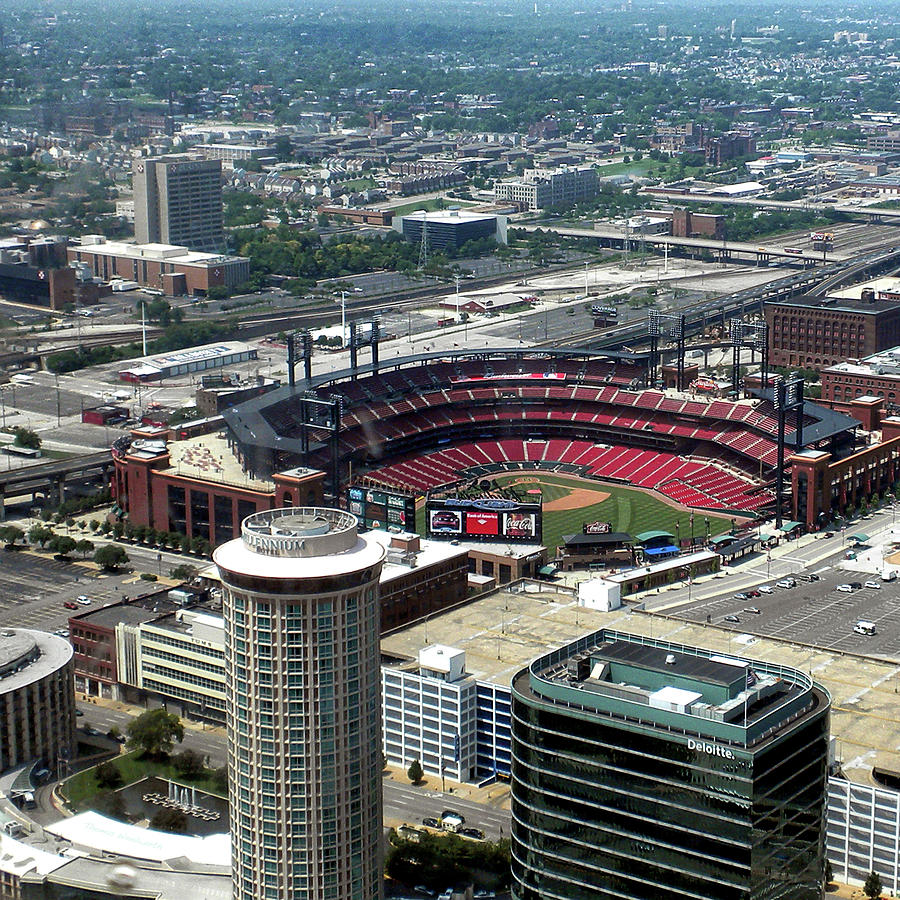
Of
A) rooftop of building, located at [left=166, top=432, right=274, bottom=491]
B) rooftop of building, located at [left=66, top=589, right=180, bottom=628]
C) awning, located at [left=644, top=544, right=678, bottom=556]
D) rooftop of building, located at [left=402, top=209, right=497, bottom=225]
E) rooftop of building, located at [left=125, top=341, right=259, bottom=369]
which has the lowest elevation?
awning, located at [left=644, top=544, right=678, bottom=556]

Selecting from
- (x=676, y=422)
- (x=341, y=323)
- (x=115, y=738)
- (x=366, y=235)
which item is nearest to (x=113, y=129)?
(x=366, y=235)

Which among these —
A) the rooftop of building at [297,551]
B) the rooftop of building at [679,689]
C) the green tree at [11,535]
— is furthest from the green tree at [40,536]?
the rooftop of building at [679,689]

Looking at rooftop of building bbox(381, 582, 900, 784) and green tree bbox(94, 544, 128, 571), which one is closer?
rooftop of building bbox(381, 582, 900, 784)

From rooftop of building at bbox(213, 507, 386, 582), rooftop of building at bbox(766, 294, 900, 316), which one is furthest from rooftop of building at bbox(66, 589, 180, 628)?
rooftop of building at bbox(766, 294, 900, 316)

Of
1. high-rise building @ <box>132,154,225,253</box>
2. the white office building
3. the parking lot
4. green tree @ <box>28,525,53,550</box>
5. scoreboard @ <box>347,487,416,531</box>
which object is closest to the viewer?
the white office building

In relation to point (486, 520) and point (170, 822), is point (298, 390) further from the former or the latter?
point (170, 822)

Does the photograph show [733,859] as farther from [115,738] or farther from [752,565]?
[752,565]

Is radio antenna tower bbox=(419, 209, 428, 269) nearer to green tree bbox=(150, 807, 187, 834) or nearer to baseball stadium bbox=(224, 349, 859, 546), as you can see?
baseball stadium bbox=(224, 349, 859, 546)
